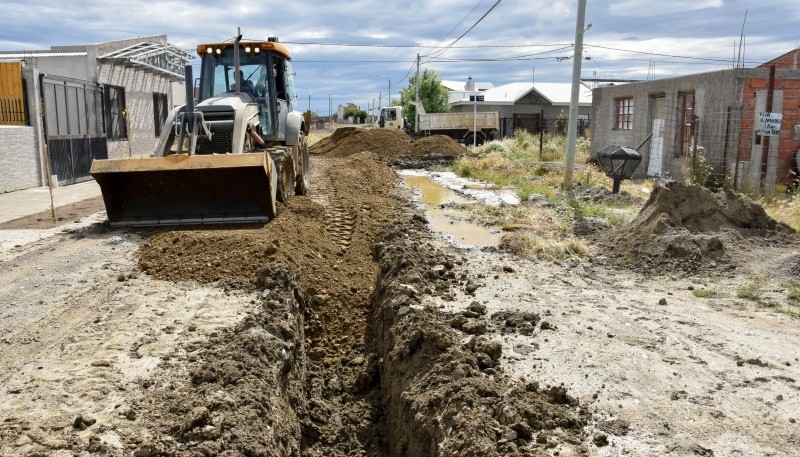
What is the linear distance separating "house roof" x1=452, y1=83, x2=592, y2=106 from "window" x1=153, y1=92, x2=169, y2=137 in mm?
32296

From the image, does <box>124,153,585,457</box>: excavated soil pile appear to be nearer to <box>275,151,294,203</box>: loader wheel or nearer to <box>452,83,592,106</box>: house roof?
<box>275,151,294,203</box>: loader wheel

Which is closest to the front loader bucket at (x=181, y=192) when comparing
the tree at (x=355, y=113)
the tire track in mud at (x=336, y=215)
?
the tire track in mud at (x=336, y=215)

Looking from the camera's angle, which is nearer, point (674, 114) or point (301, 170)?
point (301, 170)

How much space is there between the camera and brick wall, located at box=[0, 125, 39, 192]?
635 inches

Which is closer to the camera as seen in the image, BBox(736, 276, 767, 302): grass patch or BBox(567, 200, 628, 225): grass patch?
BBox(736, 276, 767, 302): grass patch

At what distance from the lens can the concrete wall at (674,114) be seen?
15742mm

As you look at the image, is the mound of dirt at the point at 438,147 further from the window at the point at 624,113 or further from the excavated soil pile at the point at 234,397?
the excavated soil pile at the point at 234,397

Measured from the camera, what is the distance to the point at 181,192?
33.3 ft

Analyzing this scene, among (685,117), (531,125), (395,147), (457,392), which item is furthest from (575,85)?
(531,125)

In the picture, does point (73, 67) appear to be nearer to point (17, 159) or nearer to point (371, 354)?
point (17, 159)

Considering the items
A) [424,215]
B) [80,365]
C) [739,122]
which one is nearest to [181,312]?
[80,365]

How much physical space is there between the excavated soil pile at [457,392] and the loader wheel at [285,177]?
15.3ft

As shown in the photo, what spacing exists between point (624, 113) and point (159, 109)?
18.5 metres

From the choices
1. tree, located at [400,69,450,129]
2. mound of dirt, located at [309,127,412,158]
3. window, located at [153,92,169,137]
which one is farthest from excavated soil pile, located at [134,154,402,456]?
tree, located at [400,69,450,129]
